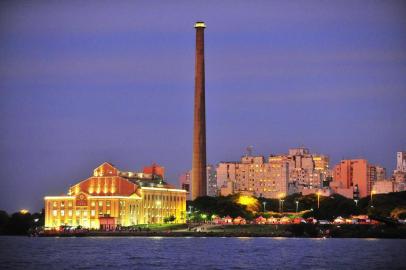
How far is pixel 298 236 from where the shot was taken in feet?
596

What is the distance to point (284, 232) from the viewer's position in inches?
7323

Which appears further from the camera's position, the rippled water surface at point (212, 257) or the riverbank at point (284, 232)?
the riverbank at point (284, 232)

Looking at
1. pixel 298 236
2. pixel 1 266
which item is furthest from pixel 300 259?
pixel 298 236

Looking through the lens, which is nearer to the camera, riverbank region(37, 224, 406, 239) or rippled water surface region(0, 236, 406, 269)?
rippled water surface region(0, 236, 406, 269)

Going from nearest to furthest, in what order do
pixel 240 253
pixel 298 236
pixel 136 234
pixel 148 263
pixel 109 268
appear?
Answer: pixel 109 268
pixel 148 263
pixel 240 253
pixel 298 236
pixel 136 234

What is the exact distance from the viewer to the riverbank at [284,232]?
172 metres

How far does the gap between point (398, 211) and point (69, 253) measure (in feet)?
289

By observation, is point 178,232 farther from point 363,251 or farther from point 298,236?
point 363,251

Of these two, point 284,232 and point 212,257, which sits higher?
point 284,232

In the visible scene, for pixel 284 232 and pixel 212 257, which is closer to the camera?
pixel 212 257

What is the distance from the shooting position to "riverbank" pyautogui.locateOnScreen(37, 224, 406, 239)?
172125mm

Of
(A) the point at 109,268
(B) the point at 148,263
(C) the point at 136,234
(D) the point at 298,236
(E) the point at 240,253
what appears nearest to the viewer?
(A) the point at 109,268

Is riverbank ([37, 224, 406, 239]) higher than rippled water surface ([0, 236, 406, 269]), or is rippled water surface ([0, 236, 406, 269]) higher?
riverbank ([37, 224, 406, 239])

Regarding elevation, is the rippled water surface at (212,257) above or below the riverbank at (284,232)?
below
